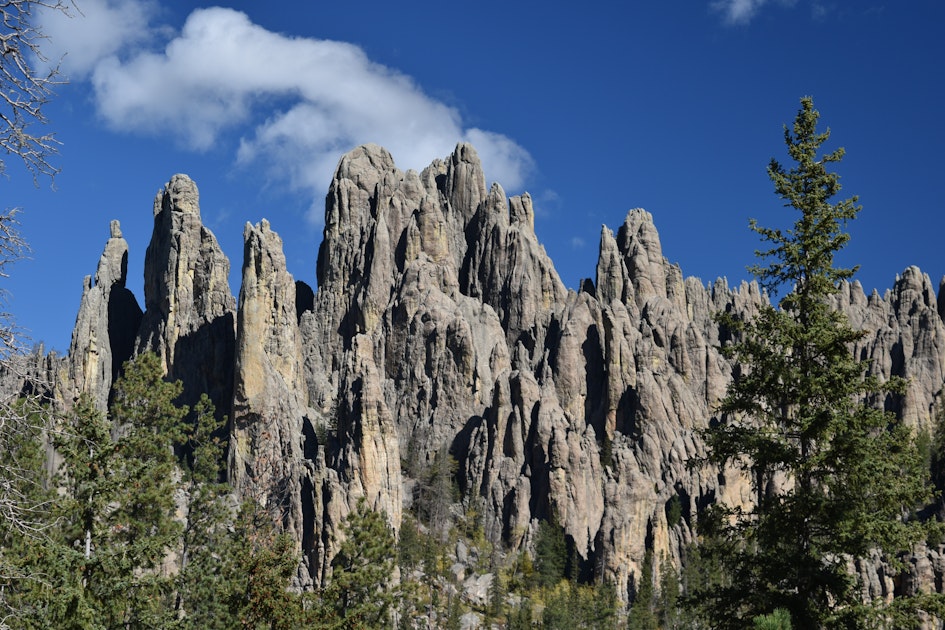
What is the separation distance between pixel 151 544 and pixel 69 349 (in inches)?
4172

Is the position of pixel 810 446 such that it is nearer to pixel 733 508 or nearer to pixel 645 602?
pixel 733 508

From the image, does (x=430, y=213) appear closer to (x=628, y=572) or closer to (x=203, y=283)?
(x=203, y=283)

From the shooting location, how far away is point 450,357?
4557 inches

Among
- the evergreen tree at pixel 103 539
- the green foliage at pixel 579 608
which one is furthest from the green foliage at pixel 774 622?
the green foliage at pixel 579 608

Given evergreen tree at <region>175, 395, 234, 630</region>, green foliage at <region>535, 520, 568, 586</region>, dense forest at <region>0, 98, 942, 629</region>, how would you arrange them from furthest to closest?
green foliage at <region>535, 520, 568, 586</region> < evergreen tree at <region>175, 395, 234, 630</region> < dense forest at <region>0, 98, 942, 629</region>

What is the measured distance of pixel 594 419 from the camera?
11669 centimetres

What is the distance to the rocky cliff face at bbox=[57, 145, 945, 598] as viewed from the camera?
10056cm

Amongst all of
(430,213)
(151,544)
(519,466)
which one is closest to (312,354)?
(430,213)

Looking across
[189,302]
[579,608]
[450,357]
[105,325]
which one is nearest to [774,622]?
[579,608]

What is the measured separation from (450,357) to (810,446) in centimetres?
9751

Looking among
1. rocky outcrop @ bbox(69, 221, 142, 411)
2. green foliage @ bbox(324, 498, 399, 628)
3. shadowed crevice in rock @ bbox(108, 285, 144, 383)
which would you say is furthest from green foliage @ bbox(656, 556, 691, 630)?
shadowed crevice in rock @ bbox(108, 285, 144, 383)

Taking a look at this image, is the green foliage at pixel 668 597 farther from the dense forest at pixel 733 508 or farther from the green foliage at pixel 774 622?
the green foliage at pixel 774 622

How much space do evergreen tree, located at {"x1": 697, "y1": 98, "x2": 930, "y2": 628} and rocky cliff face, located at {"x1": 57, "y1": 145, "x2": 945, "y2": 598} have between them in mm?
71517

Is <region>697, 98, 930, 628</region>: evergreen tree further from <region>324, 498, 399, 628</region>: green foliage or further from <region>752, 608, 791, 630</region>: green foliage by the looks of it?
<region>324, 498, 399, 628</region>: green foliage
